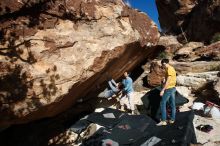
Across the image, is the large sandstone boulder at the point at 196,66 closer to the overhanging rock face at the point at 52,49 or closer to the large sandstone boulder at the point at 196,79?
the large sandstone boulder at the point at 196,79

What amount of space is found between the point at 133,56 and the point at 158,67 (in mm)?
2192

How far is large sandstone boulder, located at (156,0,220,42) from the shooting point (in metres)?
28.5

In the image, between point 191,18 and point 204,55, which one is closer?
point 204,55

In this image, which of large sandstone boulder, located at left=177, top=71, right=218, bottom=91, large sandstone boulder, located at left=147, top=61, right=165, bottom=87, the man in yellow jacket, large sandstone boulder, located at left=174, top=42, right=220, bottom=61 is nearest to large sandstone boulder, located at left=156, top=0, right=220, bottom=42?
large sandstone boulder, located at left=174, top=42, right=220, bottom=61

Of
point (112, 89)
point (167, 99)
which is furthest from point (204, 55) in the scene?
point (167, 99)

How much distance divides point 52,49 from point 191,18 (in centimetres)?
2931

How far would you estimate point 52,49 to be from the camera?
8.74 metres

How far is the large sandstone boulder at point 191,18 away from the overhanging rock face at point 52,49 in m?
19.0

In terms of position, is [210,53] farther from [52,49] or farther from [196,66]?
[52,49]

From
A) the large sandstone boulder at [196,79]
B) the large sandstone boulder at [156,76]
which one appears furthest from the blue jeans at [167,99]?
the large sandstone boulder at [156,76]

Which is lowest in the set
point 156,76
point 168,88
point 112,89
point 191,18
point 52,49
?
point 112,89

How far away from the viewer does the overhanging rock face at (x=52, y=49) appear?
8125 mm

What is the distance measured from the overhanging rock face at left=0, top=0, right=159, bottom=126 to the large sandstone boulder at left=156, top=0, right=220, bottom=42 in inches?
749

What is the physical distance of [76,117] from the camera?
12.1m
